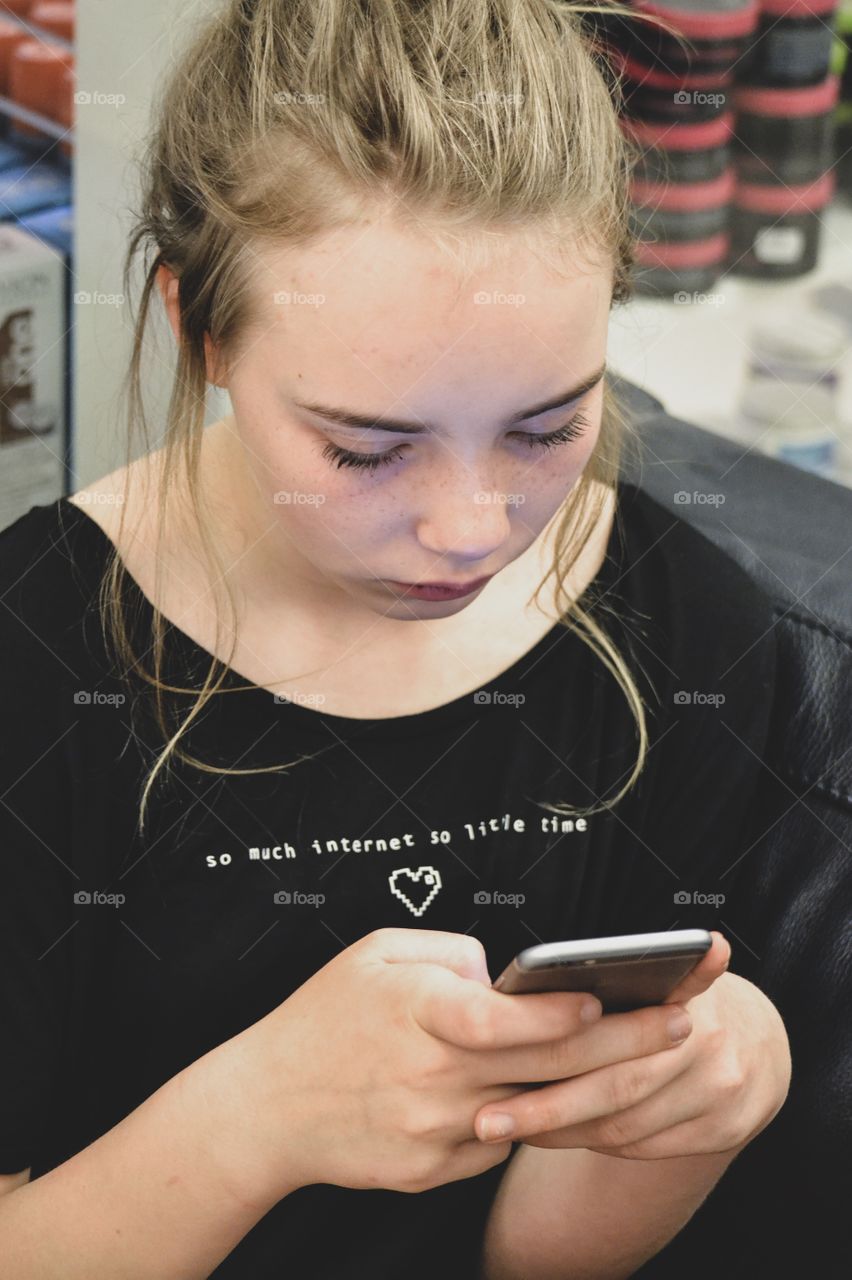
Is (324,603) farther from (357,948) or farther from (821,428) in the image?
(821,428)

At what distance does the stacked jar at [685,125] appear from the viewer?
5.63 feet

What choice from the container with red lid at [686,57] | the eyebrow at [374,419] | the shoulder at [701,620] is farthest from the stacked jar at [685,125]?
the eyebrow at [374,419]

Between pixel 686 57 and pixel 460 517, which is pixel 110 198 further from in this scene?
pixel 686 57

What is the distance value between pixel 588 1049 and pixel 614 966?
0.32 ft

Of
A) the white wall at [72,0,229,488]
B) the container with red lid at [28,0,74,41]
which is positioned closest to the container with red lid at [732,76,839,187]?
the container with red lid at [28,0,74,41]

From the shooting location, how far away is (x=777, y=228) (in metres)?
2.01

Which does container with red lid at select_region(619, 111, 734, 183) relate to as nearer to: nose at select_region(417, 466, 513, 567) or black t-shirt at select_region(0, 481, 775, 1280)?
black t-shirt at select_region(0, 481, 775, 1280)

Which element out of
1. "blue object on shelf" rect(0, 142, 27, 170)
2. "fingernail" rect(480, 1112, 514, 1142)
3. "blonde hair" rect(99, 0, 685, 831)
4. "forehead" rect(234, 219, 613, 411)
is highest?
"blonde hair" rect(99, 0, 685, 831)

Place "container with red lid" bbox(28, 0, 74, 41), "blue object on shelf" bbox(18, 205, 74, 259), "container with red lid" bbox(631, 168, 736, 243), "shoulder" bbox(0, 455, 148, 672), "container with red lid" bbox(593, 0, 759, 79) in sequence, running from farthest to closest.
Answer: "container with red lid" bbox(631, 168, 736, 243) → "container with red lid" bbox(593, 0, 759, 79) → "container with red lid" bbox(28, 0, 74, 41) → "blue object on shelf" bbox(18, 205, 74, 259) → "shoulder" bbox(0, 455, 148, 672)

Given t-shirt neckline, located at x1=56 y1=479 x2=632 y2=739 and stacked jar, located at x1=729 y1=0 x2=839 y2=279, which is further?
stacked jar, located at x1=729 y1=0 x2=839 y2=279

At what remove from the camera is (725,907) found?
36.1 inches

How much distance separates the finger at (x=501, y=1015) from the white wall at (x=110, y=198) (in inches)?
17.5

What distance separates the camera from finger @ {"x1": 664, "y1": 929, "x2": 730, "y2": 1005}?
0.62 m

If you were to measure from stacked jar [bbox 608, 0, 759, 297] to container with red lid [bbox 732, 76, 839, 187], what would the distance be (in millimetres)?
28
